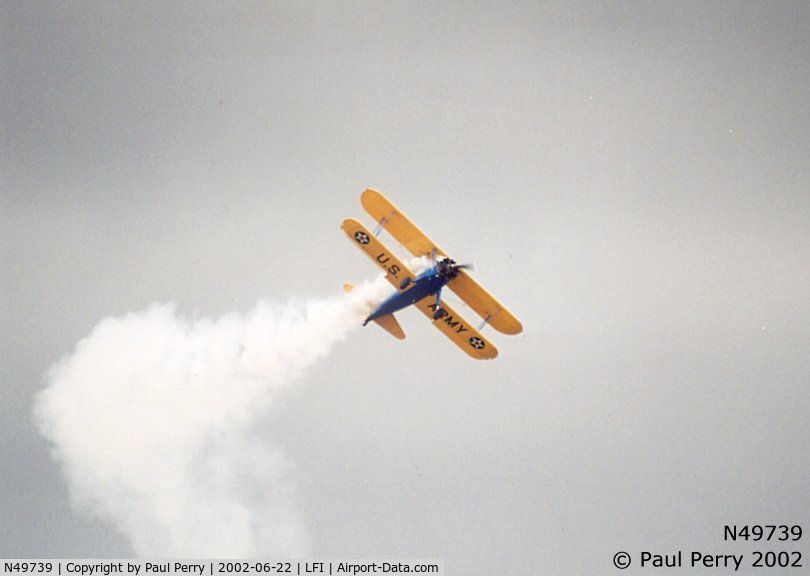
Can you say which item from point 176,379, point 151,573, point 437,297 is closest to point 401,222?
point 437,297

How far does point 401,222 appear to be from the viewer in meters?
26.7

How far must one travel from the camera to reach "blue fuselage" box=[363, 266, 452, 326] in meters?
26.6

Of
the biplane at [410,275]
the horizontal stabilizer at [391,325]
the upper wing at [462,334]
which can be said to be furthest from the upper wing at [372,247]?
the upper wing at [462,334]

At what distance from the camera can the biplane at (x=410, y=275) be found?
26.4m

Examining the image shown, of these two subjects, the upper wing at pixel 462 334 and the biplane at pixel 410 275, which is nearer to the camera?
the biplane at pixel 410 275

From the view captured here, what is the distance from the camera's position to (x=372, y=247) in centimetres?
2642

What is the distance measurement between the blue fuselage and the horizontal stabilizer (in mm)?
229

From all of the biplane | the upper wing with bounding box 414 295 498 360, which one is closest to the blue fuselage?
the biplane

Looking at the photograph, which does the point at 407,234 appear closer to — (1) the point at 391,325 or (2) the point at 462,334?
(1) the point at 391,325

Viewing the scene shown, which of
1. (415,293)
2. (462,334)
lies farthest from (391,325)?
(462,334)

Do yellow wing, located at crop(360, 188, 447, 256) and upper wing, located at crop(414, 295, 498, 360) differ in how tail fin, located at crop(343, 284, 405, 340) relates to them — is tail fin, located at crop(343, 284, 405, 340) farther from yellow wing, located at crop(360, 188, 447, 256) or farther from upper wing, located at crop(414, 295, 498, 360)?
yellow wing, located at crop(360, 188, 447, 256)

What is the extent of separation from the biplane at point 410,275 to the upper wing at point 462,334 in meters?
0.43

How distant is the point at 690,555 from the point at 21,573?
14.9 metres

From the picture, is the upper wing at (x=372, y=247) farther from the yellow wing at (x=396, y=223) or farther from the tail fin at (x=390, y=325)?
the tail fin at (x=390, y=325)
